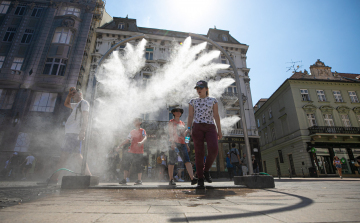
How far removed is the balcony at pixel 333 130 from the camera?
→ 19.4m

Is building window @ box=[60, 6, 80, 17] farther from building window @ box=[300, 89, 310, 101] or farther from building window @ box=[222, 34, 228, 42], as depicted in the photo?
A: building window @ box=[300, 89, 310, 101]

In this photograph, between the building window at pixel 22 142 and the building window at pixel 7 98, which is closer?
the building window at pixel 22 142

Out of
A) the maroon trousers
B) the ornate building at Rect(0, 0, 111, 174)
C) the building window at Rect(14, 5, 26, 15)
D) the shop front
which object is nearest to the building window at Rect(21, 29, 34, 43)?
the ornate building at Rect(0, 0, 111, 174)

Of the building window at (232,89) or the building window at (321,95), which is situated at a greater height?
the building window at (321,95)

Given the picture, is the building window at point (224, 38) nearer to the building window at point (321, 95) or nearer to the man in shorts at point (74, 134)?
the building window at point (321, 95)

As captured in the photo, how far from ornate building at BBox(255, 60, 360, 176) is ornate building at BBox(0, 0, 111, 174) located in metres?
23.3

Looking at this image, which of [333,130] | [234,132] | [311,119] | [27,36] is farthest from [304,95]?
[27,36]

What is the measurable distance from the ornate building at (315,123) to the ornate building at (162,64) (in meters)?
6.46

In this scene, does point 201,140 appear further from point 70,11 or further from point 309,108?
point 309,108

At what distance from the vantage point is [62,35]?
54.9 ft

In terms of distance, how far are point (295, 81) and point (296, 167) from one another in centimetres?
1036

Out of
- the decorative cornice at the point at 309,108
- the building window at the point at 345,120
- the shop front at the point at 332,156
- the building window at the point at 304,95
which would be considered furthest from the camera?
the building window at the point at 304,95

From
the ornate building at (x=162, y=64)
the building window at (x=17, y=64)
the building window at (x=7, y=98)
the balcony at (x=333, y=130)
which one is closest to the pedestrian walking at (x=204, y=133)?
the ornate building at (x=162, y=64)

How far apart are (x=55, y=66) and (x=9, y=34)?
22.0 ft
